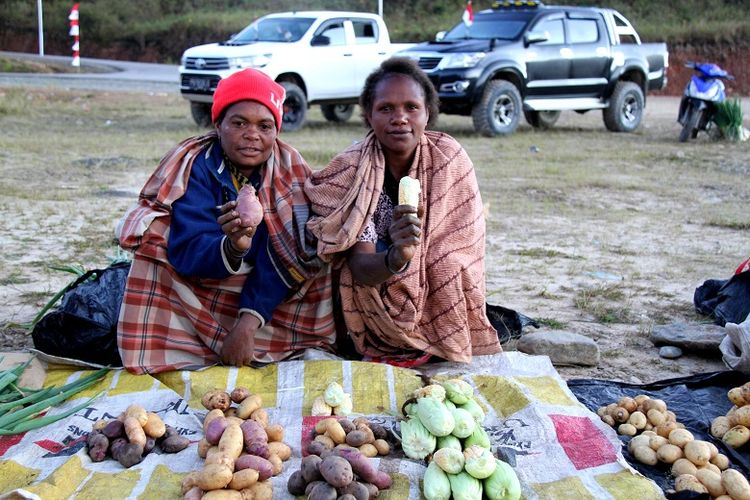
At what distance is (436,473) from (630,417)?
88cm

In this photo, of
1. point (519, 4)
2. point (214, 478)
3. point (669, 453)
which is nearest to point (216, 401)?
point (214, 478)

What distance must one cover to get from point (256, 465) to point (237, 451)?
93 millimetres

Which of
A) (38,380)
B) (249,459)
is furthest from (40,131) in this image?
(249,459)

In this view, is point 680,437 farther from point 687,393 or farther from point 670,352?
point 670,352

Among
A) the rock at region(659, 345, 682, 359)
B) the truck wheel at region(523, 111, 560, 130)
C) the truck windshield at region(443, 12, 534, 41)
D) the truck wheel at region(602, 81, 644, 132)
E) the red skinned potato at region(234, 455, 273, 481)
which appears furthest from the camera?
the truck wheel at region(523, 111, 560, 130)

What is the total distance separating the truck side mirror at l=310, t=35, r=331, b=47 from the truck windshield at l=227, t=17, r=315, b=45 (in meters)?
0.19

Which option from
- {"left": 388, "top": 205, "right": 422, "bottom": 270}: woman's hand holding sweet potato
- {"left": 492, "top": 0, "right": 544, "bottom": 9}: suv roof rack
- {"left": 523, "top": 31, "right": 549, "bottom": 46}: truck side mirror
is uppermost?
{"left": 492, "top": 0, "right": 544, "bottom": 9}: suv roof rack

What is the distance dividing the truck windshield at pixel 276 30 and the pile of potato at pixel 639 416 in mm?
9900

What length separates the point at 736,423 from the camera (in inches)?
109

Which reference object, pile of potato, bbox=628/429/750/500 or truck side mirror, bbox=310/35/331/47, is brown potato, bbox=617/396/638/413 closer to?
pile of potato, bbox=628/429/750/500

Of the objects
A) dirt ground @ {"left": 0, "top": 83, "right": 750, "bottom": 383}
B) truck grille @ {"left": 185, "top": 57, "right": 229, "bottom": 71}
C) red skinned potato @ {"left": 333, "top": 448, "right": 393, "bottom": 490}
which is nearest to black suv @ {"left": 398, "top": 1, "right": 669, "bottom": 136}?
dirt ground @ {"left": 0, "top": 83, "right": 750, "bottom": 383}

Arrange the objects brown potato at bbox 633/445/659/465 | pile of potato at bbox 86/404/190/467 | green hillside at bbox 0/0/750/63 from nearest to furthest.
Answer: pile of potato at bbox 86/404/190/467
brown potato at bbox 633/445/659/465
green hillside at bbox 0/0/750/63

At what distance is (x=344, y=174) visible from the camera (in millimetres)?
3363

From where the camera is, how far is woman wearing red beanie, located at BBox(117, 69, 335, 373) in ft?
10.4
